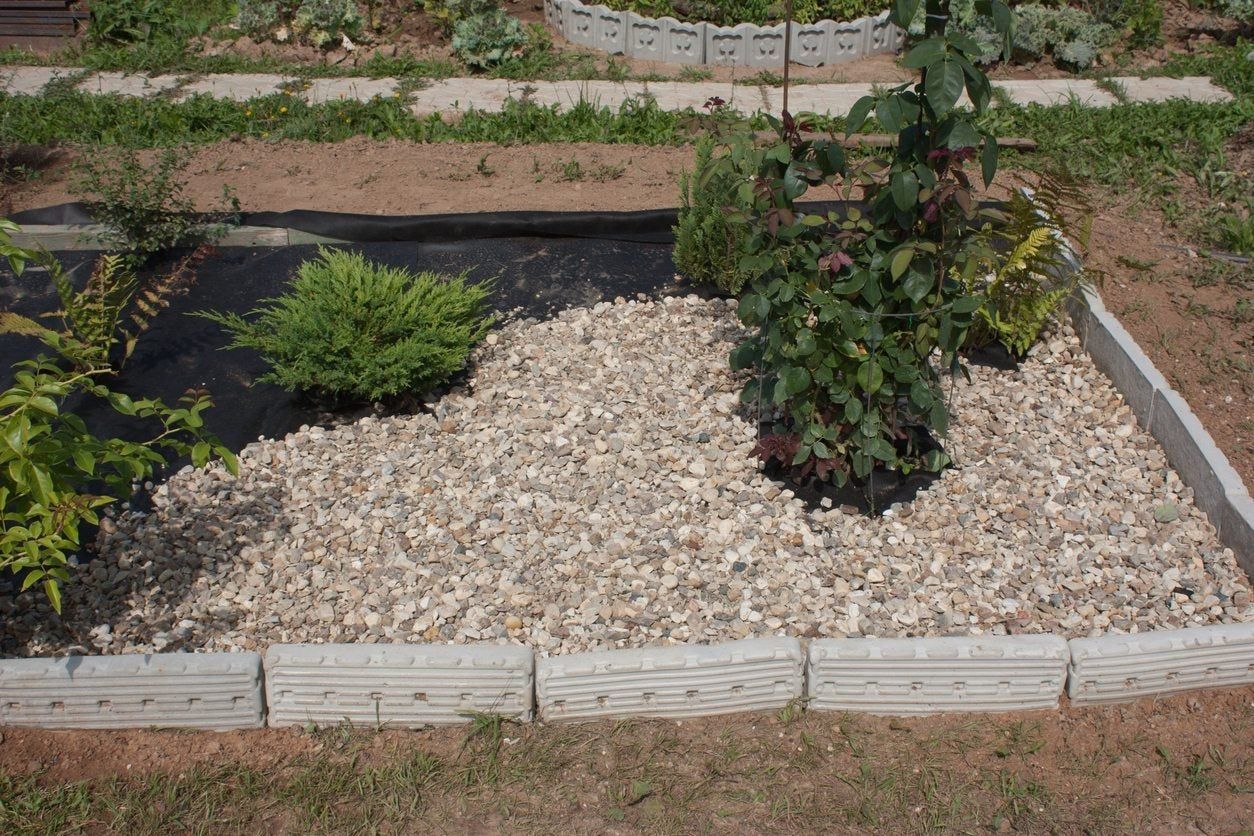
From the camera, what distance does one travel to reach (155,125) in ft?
25.2

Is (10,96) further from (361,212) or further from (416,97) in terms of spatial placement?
(361,212)

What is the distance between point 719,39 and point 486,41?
1813 millimetres

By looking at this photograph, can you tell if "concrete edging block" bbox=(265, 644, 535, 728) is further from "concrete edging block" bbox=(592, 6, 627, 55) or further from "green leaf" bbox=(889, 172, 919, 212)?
"concrete edging block" bbox=(592, 6, 627, 55)

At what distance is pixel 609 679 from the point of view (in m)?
3.43

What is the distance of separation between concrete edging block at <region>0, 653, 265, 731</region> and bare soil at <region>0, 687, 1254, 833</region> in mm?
51

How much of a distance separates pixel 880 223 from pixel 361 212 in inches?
139

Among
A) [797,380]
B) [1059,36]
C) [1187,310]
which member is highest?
[1059,36]

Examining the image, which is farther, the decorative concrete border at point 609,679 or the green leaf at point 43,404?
the decorative concrete border at point 609,679

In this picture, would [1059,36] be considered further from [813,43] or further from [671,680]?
[671,680]

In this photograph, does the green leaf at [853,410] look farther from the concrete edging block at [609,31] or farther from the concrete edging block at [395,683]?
the concrete edging block at [609,31]

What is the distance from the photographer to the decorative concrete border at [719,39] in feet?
29.9

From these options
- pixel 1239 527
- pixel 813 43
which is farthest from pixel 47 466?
pixel 813 43

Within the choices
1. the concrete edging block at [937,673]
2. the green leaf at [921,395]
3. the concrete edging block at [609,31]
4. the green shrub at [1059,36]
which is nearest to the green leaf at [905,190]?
the green leaf at [921,395]

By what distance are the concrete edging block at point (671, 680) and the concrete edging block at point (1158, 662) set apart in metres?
0.87
